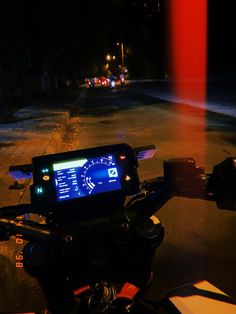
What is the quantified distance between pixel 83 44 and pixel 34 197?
48.1 m

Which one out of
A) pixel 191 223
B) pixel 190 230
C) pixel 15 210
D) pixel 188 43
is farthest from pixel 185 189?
pixel 188 43

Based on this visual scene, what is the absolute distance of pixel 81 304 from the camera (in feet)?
6.40

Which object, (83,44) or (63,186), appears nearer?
(63,186)

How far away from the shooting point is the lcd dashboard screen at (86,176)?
2041 millimetres

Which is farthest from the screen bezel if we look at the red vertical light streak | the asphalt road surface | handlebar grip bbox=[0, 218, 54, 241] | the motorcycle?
the red vertical light streak

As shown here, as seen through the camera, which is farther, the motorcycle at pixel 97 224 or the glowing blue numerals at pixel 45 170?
the glowing blue numerals at pixel 45 170

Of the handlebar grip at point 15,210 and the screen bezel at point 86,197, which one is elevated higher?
the screen bezel at point 86,197

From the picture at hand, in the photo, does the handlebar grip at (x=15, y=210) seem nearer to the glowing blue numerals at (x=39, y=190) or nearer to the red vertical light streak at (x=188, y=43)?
the glowing blue numerals at (x=39, y=190)

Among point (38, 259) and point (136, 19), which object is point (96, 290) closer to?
point (38, 259)

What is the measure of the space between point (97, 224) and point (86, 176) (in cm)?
24

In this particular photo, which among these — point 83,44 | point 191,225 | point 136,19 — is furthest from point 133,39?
point 191,225

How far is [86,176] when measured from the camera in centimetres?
207

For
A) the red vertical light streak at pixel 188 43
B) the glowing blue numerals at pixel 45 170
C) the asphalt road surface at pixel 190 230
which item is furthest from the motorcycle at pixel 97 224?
the red vertical light streak at pixel 188 43

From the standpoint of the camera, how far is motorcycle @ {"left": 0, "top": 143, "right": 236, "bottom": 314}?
75.4 inches
